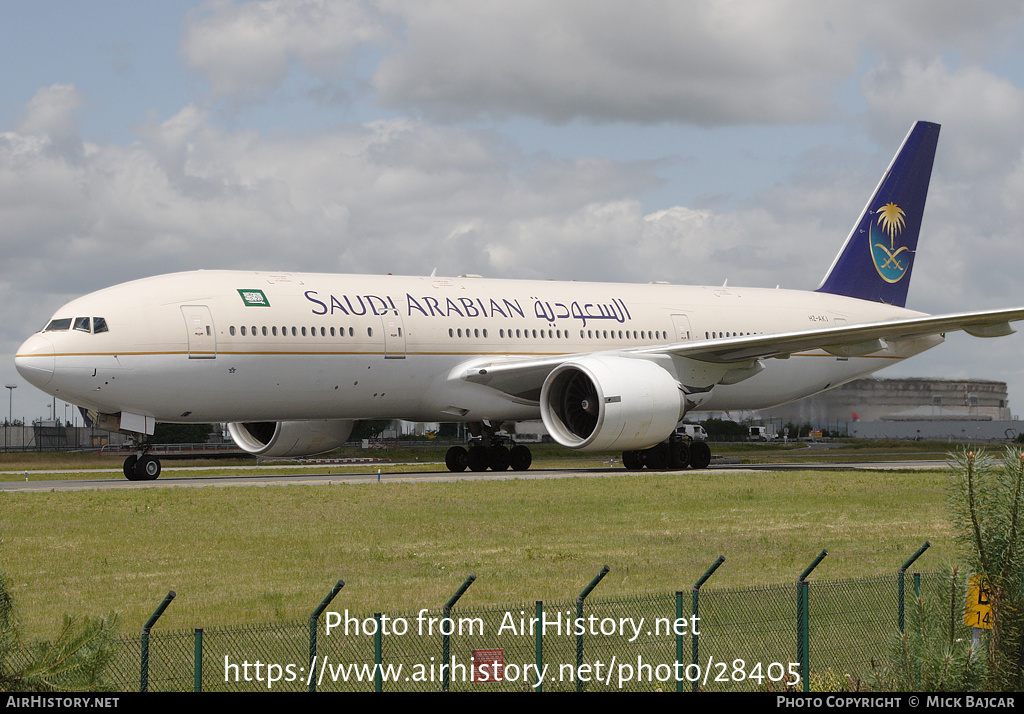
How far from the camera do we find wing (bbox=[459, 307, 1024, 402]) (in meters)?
25.0

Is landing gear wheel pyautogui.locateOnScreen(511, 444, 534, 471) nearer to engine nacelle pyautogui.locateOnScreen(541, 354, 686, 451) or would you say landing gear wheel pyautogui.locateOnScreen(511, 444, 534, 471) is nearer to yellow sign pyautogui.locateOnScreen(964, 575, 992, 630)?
engine nacelle pyautogui.locateOnScreen(541, 354, 686, 451)

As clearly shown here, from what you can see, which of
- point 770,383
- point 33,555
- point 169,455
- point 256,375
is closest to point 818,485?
point 770,383

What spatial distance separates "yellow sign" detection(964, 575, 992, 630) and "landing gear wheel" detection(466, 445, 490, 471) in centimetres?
2483

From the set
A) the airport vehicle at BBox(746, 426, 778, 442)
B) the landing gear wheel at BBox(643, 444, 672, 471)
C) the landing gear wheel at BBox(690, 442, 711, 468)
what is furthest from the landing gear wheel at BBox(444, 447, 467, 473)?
the airport vehicle at BBox(746, 426, 778, 442)

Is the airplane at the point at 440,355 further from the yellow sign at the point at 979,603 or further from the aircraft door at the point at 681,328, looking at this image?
the yellow sign at the point at 979,603

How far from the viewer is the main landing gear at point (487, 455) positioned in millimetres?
29953

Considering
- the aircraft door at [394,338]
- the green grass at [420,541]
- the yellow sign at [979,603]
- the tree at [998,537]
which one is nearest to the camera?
the tree at [998,537]

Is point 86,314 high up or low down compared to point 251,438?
up

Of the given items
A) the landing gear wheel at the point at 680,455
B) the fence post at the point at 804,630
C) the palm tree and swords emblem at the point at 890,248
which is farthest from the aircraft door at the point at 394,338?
the fence post at the point at 804,630

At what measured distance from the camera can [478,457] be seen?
30.0m

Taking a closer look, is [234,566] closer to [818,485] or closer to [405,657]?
[405,657]

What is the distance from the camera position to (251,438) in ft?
96.6

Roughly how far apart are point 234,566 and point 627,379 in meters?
13.4

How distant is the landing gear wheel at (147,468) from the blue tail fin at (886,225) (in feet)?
69.3
